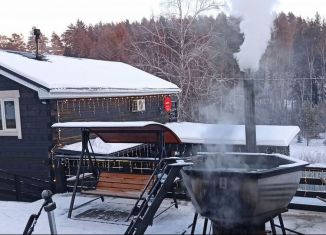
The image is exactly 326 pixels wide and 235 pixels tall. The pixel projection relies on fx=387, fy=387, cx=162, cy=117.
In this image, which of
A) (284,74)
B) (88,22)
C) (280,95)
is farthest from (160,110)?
(88,22)

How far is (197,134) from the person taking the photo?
1400 cm

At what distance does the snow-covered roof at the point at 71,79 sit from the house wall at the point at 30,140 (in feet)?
1.39

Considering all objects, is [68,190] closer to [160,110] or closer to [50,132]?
[50,132]

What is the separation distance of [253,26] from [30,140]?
268 inches

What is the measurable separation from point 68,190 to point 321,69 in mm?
32995

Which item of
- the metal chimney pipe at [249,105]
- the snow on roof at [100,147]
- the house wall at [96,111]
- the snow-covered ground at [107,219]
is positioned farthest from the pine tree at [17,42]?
the metal chimney pipe at [249,105]

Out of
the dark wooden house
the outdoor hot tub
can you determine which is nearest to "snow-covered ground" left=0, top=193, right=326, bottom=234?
the outdoor hot tub

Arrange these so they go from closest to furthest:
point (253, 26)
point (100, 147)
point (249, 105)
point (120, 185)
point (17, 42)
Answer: point (249, 105) < point (120, 185) < point (253, 26) < point (100, 147) < point (17, 42)

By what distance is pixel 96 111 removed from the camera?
41.2 ft

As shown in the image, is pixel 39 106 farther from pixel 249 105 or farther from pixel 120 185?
pixel 249 105

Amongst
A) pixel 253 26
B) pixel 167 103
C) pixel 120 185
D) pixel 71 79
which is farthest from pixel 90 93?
pixel 167 103

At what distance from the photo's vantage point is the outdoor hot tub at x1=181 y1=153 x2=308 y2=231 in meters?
4.32

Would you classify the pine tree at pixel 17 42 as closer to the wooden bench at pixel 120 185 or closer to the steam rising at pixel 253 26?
the wooden bench at pixel 120 185

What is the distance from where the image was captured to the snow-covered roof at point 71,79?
10244 mm
